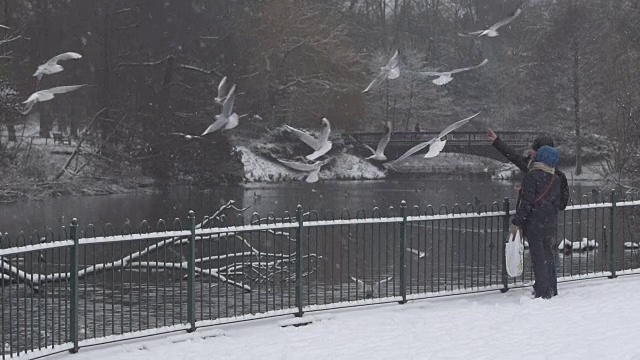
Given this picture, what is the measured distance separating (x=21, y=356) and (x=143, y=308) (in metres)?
7.85

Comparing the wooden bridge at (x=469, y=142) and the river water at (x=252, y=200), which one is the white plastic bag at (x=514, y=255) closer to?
the river water at (x=252, y=200)

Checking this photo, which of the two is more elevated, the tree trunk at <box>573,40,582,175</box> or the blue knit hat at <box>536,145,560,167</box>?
the tree trunk at <box>573,40,582,175</box>

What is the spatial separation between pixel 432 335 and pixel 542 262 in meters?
2.64

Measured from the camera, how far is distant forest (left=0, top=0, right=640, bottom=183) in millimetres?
44156

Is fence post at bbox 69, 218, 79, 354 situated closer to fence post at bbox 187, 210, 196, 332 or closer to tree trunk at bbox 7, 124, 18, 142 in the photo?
fence post at bbox 187, 210, 196, 332

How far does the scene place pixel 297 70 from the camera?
63.7 m

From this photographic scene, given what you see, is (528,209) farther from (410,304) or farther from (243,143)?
(243,143)

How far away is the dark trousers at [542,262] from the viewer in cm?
1212

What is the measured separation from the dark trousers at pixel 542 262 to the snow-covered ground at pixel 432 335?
201 millimetres

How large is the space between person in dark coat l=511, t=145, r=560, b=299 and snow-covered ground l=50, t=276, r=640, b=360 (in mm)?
405

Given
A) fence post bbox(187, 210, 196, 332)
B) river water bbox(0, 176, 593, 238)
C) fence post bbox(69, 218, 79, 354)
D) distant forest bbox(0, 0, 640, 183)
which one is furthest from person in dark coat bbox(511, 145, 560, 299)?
distant forest bbox(0, 0, 640, 183)

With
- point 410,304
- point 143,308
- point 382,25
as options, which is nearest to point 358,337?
point 410,304

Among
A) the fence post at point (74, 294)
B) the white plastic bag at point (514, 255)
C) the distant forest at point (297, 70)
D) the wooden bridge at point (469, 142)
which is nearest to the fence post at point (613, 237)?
the white plastic bag at point (514, 255)

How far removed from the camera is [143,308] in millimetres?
16953
